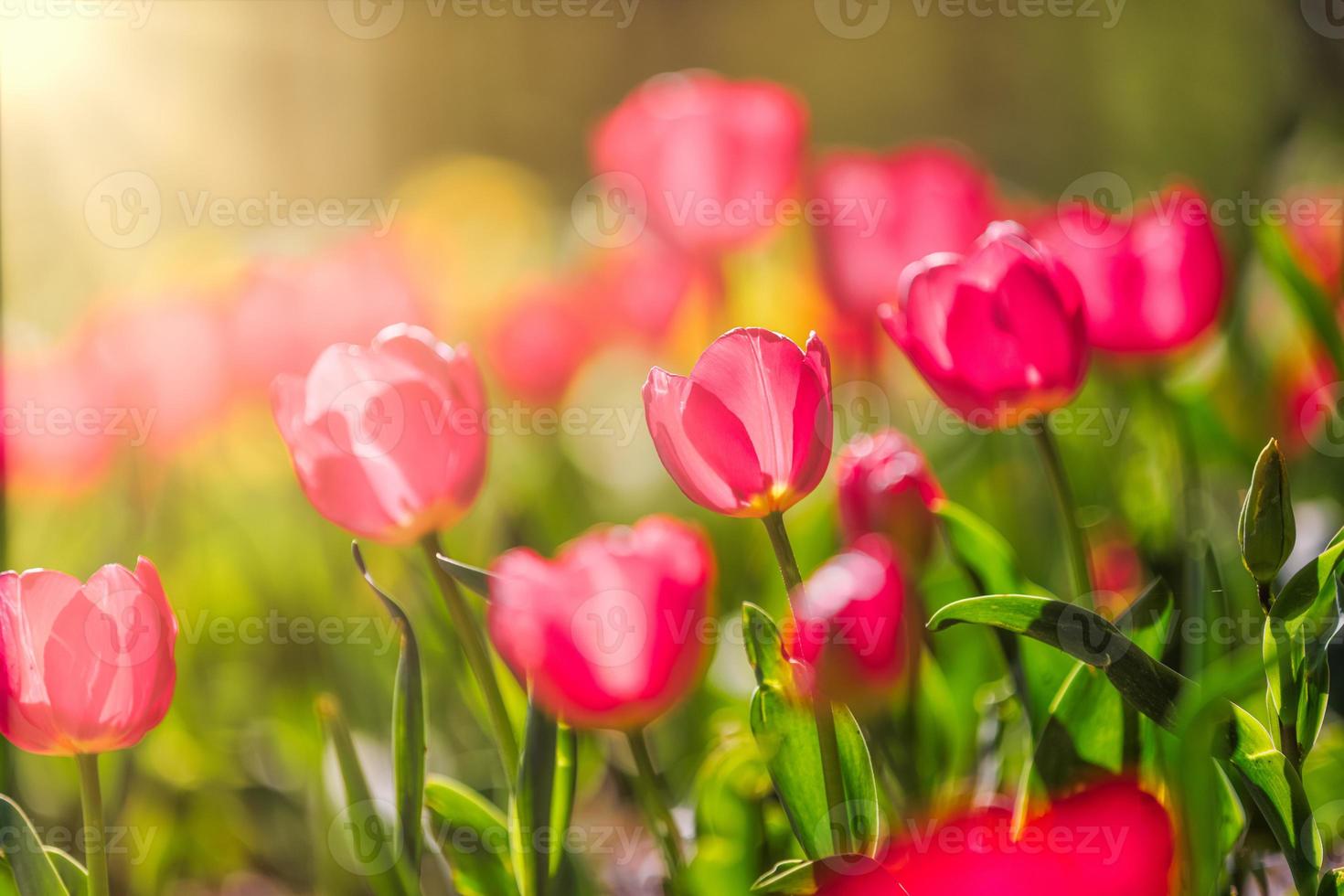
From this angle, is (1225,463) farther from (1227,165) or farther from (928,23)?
(928,23)

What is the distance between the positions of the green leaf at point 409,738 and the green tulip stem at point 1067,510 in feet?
0.85

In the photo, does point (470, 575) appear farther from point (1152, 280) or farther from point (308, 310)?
point (308, 310)

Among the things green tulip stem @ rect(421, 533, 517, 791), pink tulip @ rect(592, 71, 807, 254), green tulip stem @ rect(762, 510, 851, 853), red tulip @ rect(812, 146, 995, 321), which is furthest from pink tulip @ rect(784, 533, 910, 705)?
pink tulip @ rect(592, 71, 807, 254)

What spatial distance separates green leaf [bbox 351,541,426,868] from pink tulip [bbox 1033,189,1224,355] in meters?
0.40

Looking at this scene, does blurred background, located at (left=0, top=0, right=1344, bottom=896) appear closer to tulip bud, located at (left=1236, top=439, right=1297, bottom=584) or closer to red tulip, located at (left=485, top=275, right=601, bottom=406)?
red tulip, located at (left=485, top=275, right=601, bottom=406)

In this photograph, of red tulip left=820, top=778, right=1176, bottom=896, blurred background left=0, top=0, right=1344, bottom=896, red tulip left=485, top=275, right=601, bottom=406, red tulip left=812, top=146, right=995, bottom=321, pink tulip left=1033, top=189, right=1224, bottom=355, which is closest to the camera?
red tulip left=820, top=778, right=1176, bottom=896

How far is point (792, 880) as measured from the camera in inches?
14.6

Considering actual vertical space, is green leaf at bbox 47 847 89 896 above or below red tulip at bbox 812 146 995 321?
below

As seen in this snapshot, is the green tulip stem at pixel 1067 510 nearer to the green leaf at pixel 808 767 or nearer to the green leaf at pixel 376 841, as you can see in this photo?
the green leaf at pixel 808 767

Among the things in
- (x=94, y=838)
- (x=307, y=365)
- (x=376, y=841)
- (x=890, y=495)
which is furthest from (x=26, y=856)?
(x=307, y=365)

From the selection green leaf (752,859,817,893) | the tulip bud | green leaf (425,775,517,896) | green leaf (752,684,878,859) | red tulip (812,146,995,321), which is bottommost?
green leaf (425,775,517,896)

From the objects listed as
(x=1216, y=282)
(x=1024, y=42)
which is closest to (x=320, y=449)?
(x=1216, y=282)

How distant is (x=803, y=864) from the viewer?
0.36 meters

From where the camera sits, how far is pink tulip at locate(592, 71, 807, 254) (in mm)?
961
